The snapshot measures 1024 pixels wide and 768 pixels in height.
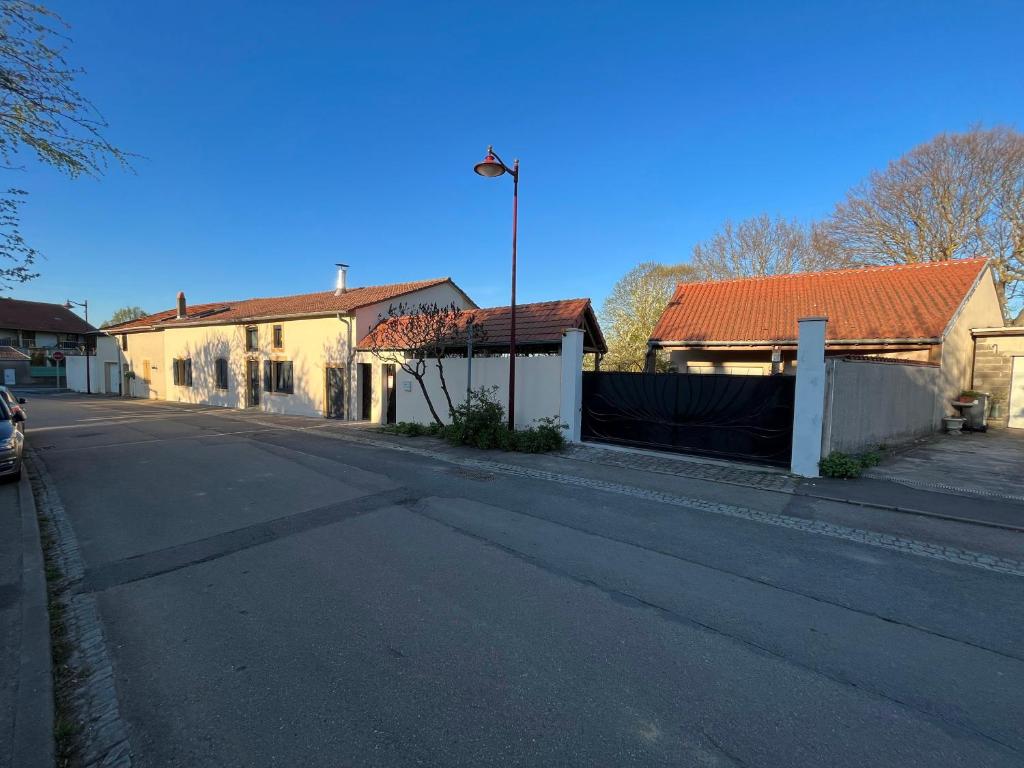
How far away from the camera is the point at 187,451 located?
10.7 m

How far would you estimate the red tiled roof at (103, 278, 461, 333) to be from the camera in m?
19.5

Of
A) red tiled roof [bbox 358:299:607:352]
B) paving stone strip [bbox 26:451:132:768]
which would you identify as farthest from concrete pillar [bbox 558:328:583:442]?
paving stone strip [bbox 26:451:132:768]

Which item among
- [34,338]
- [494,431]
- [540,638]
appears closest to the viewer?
[540,638]

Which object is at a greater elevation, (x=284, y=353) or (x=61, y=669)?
(x=284, y=353)

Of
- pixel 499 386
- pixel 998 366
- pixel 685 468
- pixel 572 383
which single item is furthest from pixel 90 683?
pixel 998 366

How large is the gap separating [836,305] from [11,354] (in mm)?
63949

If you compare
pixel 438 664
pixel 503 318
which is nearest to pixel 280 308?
pixel 503 318

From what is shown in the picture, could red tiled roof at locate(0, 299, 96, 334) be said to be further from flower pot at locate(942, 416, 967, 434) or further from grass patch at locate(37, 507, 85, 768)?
flower pot at locate(942, 416, 967, 434)

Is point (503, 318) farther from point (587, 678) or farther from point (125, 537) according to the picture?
point (587, 678)

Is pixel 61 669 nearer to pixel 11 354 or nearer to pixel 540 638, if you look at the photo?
pixel 540 638

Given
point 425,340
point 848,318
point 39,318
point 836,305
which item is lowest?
point 425,340

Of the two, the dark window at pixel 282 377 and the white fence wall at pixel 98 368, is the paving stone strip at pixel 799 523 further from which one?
the white fence wall at pixel 98 368

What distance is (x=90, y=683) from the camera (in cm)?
280

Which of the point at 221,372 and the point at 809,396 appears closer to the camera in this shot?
the point at 809,396
